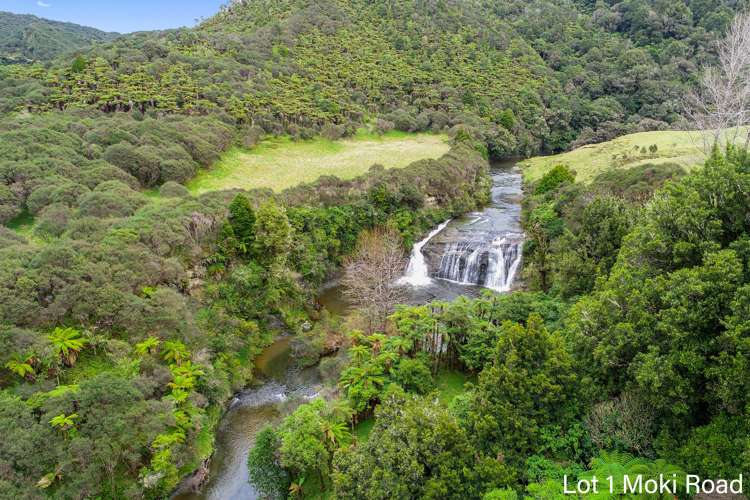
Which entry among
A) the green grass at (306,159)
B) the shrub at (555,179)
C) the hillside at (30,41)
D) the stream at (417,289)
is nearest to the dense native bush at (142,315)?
the stream at (417,289)

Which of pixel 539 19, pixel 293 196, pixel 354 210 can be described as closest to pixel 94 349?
pixel 293 196

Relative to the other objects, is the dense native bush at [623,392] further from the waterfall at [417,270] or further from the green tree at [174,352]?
the waterfall at [417,270]

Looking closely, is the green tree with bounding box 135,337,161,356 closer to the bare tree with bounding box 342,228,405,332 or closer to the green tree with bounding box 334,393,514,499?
the bare tree with bounding box 342,228,405,332

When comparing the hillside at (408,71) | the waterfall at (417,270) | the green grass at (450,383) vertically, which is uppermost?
the hillside at (408,71)

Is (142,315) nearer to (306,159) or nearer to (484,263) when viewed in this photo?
(484,263)

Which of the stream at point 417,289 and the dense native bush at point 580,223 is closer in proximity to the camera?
the stream at point 417,289

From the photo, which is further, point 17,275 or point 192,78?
point 192,78

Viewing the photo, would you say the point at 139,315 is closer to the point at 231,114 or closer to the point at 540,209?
the point at 540,209
